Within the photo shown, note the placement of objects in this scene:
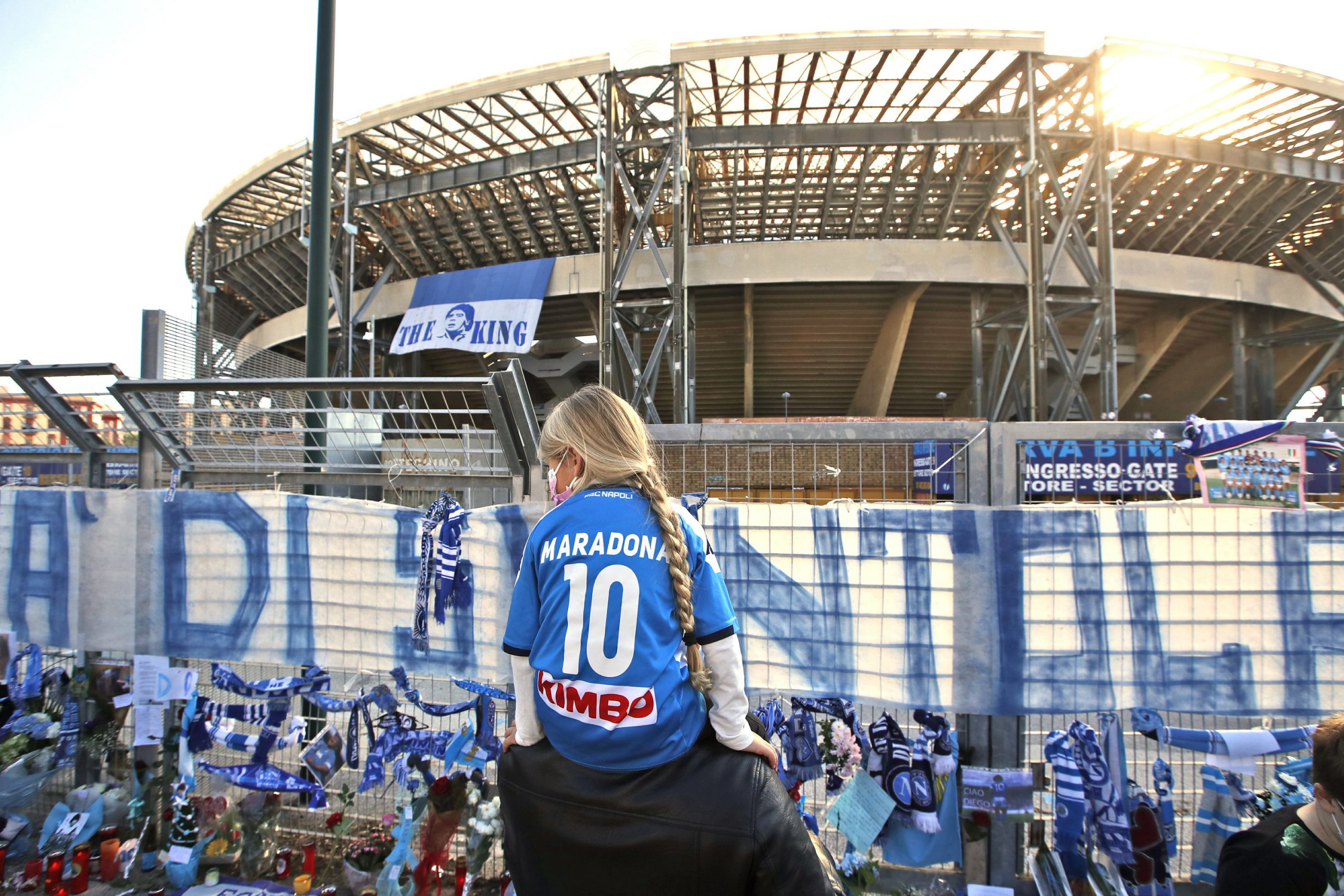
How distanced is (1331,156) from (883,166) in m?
11.0

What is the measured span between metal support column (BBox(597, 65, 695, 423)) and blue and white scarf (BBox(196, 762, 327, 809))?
40.4 feet

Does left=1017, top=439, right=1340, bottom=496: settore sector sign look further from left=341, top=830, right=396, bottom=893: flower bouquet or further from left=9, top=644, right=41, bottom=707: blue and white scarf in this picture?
left=9, top=644, right=41, bottom=707: blue and white scarf

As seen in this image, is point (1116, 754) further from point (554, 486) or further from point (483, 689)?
point (483, 689)

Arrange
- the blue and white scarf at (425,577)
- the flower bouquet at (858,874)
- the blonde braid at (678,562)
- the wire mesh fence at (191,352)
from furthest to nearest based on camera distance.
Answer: the wire mesh fence at (191,352)
the blue and white scarf at (425,577)
the flower bouquet at (858,874)
the blonde braid at (678,562)

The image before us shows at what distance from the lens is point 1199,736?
248cm

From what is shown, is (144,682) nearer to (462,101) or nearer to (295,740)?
(295,740)

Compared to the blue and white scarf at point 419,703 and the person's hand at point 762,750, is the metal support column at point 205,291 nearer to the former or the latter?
the blue and white scarf at point 419,703

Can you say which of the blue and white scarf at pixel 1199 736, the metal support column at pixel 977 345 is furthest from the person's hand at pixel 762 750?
the metal support column at pixel 977 345

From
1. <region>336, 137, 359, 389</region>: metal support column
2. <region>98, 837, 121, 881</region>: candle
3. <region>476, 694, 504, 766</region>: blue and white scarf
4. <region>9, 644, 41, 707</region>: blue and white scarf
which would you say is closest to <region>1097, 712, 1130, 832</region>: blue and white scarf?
<region>476, 694, 504, 766</region>: blue and white scarf

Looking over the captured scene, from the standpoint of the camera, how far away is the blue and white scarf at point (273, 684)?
313 centimetres

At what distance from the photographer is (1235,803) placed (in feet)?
8.06

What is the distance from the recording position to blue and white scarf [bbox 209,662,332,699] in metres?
3.13

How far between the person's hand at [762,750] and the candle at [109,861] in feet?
11.6

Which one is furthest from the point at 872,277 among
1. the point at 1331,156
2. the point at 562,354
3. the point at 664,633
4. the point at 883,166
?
the point at 664,633
